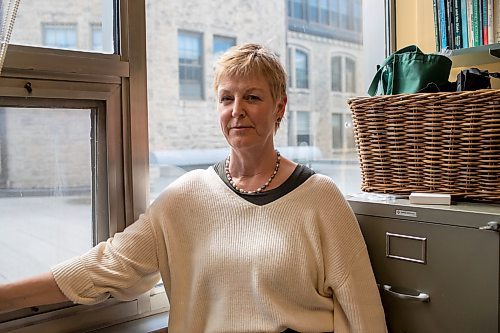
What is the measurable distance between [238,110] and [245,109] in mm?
21

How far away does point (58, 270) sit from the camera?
1309 millimetres

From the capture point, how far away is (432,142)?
4.98ft

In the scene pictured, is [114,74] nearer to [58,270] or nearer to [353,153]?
[58,270]

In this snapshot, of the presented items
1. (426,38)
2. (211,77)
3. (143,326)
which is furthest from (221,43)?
(143,326)

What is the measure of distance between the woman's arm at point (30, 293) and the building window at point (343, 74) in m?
1.49

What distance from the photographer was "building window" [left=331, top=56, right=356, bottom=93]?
2350 mm

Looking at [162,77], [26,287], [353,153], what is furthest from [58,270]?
[353,153]

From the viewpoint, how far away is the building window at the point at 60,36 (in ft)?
4.64

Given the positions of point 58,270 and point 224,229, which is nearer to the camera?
point 58,270

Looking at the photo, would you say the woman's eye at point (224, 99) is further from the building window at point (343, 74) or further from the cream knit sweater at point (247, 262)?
the building window at point (343, 74)

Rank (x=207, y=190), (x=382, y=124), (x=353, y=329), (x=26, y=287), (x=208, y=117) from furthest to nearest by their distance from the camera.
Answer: (x=208, y=117)
(x=382, y=124)
(x=207, y=190)
(x=353, y=329)
(x=26, y=287)

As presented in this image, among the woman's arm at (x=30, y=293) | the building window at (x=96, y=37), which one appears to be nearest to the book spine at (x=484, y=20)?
the building window at (x=96, y=37)

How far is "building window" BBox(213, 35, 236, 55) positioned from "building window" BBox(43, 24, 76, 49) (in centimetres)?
54

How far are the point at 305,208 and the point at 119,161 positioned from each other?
54cm
